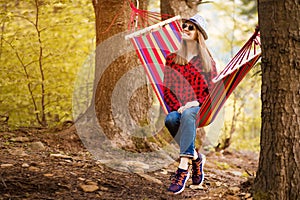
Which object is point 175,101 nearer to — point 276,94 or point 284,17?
point 276,94

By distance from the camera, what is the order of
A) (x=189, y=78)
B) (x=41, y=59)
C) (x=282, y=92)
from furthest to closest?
(x=41, y=59) < (x=189, y=78) < (x=282, y=92)

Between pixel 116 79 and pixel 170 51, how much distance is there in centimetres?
41

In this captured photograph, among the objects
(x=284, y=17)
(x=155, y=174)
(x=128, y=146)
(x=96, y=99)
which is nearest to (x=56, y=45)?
(x=96, y=99)

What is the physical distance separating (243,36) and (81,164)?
388 cm

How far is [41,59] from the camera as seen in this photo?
387cm

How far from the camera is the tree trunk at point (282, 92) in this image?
5.69 feet

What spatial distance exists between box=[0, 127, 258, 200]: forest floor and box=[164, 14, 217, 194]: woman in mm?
247

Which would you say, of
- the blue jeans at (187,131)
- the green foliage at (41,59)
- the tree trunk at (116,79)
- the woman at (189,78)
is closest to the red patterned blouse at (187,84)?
the woman at (189,78)

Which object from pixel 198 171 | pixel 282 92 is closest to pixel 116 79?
pixel 198 171

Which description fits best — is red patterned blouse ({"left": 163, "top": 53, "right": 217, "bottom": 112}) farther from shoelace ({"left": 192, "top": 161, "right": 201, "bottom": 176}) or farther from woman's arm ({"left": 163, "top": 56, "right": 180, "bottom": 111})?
shoelace ({"left": 192, "top": 161, "right": 201, "bottom": 176})

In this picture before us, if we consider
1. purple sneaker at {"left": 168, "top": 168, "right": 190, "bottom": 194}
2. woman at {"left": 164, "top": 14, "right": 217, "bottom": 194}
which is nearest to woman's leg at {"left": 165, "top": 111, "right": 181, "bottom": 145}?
woman at {"left": 164, "top": 14, "right": 217, "bottom": 194}

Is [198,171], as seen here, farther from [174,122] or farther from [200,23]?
[200,23]

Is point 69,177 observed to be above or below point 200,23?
below

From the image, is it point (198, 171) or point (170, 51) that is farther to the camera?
point (170, 51)
